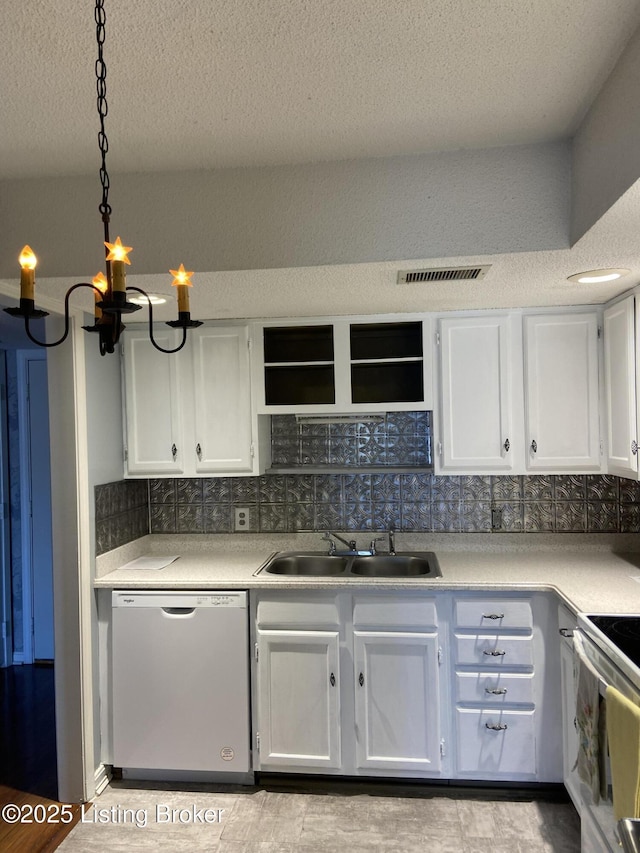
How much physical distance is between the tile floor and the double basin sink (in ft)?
3.12

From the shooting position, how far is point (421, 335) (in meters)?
2.83

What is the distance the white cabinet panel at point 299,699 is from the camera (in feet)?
8.30

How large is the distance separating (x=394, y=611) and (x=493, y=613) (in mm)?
427

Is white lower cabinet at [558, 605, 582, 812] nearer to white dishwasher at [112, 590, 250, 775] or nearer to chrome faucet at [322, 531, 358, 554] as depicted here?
chrome faucet at [322, 531, 358, 554]

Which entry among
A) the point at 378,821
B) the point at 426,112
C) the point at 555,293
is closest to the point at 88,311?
the point at 426,112

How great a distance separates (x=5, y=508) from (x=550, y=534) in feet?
11.3

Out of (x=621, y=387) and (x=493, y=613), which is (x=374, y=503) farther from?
(x=621, y=387)

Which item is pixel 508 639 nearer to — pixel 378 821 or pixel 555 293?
pixel 378 821

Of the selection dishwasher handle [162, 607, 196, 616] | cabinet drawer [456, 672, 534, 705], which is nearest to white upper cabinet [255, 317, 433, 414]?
dishwasher handle [162, 607, 196, 616]

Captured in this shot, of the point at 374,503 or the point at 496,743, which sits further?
the point at 374,503

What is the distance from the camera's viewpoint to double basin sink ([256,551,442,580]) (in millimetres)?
2879

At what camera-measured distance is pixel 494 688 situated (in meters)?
2.45

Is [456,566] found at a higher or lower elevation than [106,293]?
lower

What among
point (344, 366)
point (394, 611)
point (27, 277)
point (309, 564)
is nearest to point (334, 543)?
point (309, 564)
